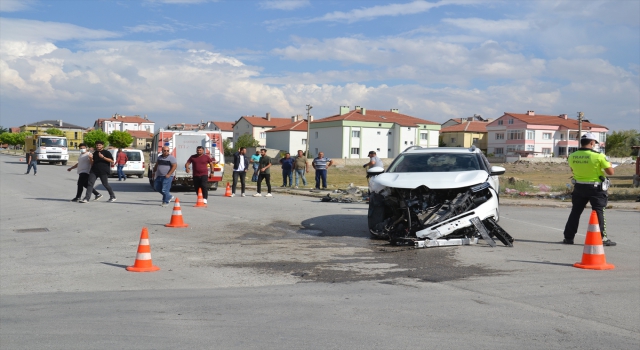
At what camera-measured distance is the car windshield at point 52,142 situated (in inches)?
2021

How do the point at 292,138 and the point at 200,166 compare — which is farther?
the point at 292,138

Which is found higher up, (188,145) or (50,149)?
(50,149)

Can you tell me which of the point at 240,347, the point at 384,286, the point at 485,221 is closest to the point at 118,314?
the point at 240,347

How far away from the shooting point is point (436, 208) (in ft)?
34.0

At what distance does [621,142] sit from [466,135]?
1034 inches

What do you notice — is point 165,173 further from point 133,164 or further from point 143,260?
point 133,164

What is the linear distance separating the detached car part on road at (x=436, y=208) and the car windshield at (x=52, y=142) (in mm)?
46592

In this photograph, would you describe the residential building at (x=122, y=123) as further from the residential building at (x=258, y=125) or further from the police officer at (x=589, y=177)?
the police officer at (x=589, y=177)

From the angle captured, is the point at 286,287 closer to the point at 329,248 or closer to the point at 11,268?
the point at 329,248

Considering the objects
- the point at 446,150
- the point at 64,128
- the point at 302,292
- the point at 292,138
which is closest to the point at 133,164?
the point at 446,150

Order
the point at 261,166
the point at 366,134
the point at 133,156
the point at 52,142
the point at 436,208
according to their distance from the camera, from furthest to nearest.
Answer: the point at 366,134 → the point at 52,142 → the point at 133,156 → the point at 261,166 → the point at 436,208

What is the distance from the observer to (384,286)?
7.28 m

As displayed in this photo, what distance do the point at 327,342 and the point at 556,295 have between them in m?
3.14

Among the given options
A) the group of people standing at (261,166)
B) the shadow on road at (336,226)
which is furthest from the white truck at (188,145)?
the shadow on road at (336,226)
